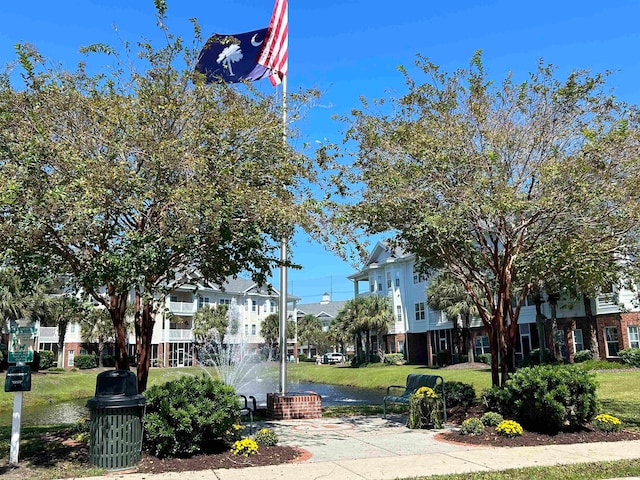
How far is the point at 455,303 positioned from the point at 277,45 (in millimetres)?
27588

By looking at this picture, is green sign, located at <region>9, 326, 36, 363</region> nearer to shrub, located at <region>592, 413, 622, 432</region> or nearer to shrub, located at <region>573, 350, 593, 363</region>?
shrub, located at <region>592, 413, 622, 432</region>

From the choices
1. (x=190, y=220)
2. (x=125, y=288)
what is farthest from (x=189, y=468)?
(x=190, y=220)

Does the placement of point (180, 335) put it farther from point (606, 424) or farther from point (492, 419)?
point (606, 424)

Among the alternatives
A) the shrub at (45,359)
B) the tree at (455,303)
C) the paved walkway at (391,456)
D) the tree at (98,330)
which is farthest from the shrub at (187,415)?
the shrub at (45,359)

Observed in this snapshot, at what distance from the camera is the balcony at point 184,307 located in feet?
188

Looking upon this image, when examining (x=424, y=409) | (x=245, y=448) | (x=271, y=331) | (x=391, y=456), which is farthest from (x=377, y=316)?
(x=245, y=448)

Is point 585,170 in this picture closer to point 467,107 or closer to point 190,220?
point 467,107

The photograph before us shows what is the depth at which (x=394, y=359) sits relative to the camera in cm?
4728

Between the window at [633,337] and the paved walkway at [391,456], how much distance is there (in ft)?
76.6

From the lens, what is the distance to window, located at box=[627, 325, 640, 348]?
3016 cm

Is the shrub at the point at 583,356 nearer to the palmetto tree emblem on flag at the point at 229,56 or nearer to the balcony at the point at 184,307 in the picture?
the palmetto tree emblem on flag at the point at 229,56

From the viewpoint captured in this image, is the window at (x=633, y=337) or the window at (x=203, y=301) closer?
the window at (x=633, y=337)

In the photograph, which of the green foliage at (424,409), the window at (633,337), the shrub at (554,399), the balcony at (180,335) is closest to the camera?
the shrub at (554,399)

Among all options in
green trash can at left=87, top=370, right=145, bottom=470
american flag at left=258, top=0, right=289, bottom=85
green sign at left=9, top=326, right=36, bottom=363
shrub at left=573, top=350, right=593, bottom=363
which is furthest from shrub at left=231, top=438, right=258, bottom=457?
→ shrub at left=573, top=350, right=593, bottom=363
